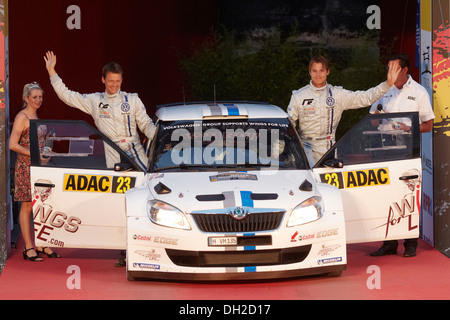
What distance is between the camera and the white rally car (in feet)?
26.9

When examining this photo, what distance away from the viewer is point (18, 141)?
10086mm

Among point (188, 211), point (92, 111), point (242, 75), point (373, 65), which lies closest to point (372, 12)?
point (373, 65)

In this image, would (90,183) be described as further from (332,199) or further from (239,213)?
(332,199)

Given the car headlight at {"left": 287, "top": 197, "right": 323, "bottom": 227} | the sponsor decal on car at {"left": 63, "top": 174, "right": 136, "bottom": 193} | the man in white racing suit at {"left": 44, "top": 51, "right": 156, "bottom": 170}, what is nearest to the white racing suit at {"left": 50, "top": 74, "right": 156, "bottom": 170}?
the man in white racing suit at {"left": 44, "top": 51, "right": 156, "bottom": 170}

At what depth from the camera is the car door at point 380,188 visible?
9281 mm

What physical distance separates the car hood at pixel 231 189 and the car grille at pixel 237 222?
0.07 m

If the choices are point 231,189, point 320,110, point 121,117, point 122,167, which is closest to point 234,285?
point 231,189

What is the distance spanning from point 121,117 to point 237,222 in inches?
98.2

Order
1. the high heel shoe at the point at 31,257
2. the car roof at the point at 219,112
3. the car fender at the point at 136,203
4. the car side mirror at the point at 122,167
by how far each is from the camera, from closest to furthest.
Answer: the car fender at the point at 136,203 < the car side mirror at the point at 122,167 < the car roof at the point at 219,112 < the high heel shoe at the point at 31,257

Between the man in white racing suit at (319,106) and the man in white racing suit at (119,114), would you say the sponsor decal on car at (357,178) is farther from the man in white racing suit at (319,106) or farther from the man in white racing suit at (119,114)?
the man in white racing suit at (119,114)

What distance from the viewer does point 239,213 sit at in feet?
26.8

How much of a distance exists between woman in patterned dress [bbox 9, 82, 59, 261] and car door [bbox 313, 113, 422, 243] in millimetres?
2986

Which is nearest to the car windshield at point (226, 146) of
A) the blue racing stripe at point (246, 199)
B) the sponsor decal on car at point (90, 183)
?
the sponsor decal on car at point (90, 183)

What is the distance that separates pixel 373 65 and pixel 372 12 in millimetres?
2448
